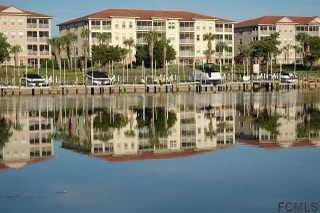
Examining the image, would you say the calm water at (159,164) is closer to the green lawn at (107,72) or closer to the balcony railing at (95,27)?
the green lawn at (107,72)

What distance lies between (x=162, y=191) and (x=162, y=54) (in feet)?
261

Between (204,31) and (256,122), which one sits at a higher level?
(204,31)

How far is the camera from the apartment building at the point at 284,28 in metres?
127

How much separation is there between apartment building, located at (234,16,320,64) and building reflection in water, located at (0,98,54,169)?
301 feet

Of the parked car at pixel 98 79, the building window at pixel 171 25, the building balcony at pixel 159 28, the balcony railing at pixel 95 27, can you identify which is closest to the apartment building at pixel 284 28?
the building window at pixel 171 25

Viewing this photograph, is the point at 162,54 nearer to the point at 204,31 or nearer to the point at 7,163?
the point at 204,31

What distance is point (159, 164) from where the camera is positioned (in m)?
19.5

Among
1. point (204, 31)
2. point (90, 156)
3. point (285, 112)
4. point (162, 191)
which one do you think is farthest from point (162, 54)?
point (162, 191)

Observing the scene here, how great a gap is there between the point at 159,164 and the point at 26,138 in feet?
29.7

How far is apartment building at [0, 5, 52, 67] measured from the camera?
105 metres

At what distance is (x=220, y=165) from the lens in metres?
19.2

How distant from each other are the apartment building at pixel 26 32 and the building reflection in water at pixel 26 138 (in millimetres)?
64985

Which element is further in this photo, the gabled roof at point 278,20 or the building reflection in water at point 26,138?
the gabled roof at point 278,20

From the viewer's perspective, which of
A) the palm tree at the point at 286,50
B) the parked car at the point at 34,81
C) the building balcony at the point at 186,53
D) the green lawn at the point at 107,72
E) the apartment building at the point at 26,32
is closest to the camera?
the parked car at the point at 34,81
